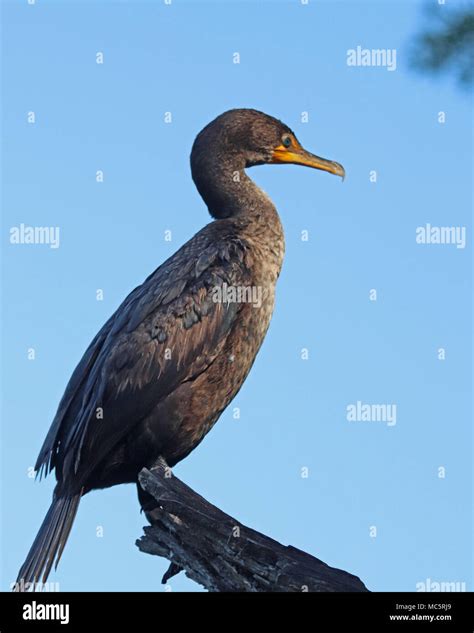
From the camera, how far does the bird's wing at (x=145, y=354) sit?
6797mm

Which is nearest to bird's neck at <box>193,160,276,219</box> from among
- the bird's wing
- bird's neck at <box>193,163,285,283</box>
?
bird's neck at <box>193,163,285,283</box>

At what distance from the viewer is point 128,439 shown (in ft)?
22.6

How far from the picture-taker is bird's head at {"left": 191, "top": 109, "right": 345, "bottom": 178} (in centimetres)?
773

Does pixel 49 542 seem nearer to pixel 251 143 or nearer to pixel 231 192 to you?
pixel 231 192

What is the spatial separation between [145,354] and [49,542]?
1210mm

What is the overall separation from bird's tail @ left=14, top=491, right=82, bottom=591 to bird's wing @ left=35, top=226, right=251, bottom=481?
7.0 inches

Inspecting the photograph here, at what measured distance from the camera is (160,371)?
6918mm
